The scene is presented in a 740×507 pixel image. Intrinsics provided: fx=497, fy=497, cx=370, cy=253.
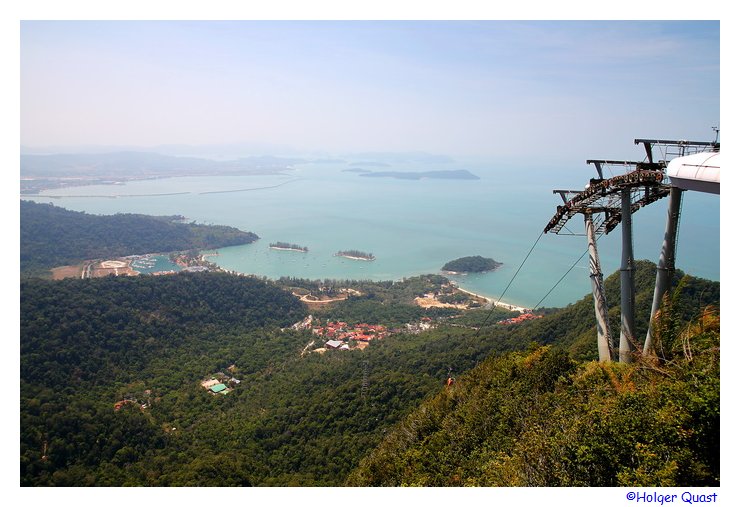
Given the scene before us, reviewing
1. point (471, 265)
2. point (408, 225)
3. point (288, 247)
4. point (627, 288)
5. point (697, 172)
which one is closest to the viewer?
point (697, 172)

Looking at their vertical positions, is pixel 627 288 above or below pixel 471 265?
Answer: above

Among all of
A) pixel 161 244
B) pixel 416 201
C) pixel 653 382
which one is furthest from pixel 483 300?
pixel 416 201

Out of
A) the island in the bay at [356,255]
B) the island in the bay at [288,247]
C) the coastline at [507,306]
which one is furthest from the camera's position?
the island in the bay at [288,247]

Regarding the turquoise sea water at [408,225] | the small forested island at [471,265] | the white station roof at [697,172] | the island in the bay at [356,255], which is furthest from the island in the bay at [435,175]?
the white station roof at [697,172]

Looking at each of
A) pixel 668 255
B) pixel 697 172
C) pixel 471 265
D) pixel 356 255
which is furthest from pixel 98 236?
pixel 697 172

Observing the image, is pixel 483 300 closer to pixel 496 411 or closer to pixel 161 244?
pixel 496 411

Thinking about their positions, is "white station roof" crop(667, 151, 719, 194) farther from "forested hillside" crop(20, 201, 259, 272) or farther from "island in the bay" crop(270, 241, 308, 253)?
"island in the bay" crop(270, 241, 308, 253)

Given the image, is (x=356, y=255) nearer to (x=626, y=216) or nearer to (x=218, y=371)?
(x=218, y=371)

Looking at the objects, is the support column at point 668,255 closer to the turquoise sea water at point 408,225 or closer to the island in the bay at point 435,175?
the turquoise sea water at point 408,225
